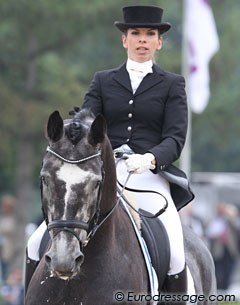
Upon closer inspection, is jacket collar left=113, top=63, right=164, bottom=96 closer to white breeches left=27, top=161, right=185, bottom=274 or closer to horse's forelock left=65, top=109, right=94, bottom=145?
white breeches left=27, top=161, right=185, bottom=274

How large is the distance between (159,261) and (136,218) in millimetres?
378

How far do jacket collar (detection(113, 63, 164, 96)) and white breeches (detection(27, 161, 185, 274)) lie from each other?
0.64m

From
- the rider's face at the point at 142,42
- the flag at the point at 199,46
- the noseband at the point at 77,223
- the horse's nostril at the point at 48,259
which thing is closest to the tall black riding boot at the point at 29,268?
A: the noseband at the point at 77,223

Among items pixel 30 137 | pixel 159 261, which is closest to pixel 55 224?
pixel 159 261

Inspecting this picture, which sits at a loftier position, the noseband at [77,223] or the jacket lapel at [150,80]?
the jacket lapel at [150,80]

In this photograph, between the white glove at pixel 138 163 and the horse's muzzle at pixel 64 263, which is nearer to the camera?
the horse's muzzle at pixel 64 263

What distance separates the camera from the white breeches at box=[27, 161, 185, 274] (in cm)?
880

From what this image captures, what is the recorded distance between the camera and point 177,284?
8.98 m

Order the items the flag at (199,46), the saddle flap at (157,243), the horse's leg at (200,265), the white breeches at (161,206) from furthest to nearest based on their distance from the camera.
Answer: the flag at (199,46) → the horse's leg at (200,265) → the white breeches at (161,206) → the saddle flap at (157,243)

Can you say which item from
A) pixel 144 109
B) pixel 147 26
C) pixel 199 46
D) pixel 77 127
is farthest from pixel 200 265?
pixel 199 46

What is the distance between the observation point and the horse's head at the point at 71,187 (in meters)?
7.45

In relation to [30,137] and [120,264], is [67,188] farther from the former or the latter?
[30,137]

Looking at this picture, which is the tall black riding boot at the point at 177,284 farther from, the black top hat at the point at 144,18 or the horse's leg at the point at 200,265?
the black top hat at the point at 144,18

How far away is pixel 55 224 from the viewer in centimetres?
751
